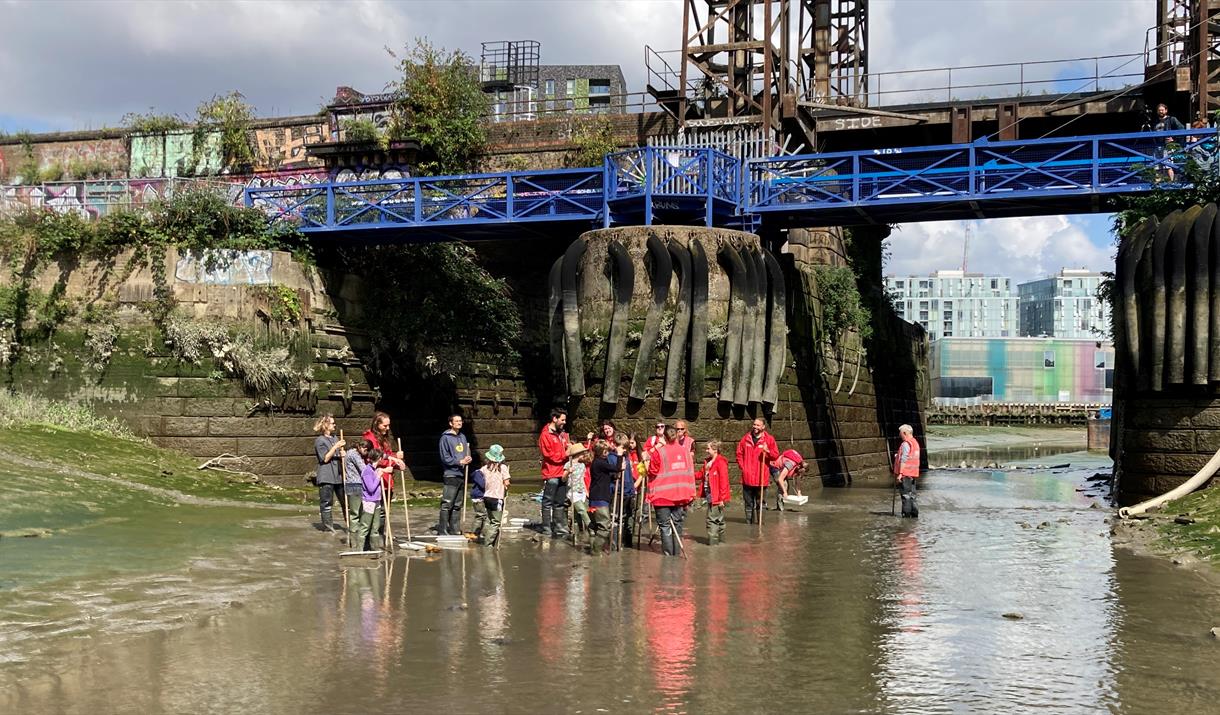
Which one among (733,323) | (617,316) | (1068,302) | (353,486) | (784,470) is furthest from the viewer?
(1068,302)

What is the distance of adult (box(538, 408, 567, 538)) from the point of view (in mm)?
15633

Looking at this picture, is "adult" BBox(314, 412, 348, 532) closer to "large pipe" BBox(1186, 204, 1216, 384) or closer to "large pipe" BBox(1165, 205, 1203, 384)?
"large pipe" BBox(1165, 205, 1203, 384)

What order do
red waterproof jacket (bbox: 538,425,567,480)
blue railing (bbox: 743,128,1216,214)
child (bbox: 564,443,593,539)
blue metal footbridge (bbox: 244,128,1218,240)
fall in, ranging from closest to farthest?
child (bbox: 564,443,593,539) < red waterproof jacket (bbox: 538,425,567,480) < blue railing (bbox: 743,128,1216,214) < blue metal footbridge (bbox: 244,128,1218,240)

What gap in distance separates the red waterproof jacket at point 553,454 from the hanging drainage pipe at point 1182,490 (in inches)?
338

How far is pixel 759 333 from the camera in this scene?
74.9 ft

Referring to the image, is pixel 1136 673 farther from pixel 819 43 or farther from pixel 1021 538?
pixel 819 43

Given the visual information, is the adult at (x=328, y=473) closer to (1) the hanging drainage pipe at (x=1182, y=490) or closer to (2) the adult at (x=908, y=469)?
(2) the adult at (x=908, y=469)

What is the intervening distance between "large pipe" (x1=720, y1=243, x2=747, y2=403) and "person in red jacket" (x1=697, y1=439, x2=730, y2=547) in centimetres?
661

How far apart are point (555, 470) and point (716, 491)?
7.24ft

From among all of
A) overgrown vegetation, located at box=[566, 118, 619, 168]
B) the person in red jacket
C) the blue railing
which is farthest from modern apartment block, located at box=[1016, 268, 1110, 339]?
the person in red jacket

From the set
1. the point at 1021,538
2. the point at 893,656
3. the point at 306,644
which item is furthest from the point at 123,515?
the point at 1021,538

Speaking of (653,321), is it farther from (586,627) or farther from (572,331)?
(586,627)

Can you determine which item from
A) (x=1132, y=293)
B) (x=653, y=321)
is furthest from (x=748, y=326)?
(x=1132, y=293)

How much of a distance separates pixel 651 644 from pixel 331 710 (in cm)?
278
